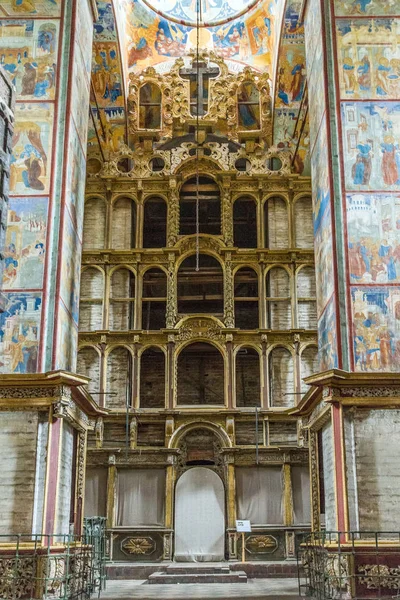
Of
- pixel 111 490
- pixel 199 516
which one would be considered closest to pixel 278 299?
pixel 199 516

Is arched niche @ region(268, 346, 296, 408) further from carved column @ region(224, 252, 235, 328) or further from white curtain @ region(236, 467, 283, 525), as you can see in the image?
white curtain @ region(236, 467, 283, 525)

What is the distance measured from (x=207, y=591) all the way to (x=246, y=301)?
1076 cm

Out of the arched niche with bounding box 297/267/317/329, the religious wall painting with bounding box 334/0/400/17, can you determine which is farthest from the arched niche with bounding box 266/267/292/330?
the religious wall painting with bounding box 334/0/400/17

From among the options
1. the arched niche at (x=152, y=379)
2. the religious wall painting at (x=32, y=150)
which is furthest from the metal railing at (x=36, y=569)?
the arched niche at (x=152, y=379)

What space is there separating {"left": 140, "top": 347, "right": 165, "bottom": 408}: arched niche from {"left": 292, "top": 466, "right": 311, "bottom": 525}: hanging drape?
4.96m

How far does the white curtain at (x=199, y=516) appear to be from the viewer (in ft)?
68.6

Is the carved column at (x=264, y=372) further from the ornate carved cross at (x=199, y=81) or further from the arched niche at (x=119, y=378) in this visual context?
the ornate carved cross at (x=199, y=81)

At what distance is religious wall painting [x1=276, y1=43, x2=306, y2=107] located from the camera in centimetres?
2350

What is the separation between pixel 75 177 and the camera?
16297 mm

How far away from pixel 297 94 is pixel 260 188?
133 inches

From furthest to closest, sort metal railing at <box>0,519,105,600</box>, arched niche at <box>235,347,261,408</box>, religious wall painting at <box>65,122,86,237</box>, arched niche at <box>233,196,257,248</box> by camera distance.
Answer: arched niche at <box>233,196,257,248</box>
arched niche at <box>235,347,261,408</box>
religious wall painting at <box>65,122,86,237</box>
metal railing at <box>0,519,105,600</box>

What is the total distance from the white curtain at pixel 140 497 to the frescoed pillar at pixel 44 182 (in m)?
6.67

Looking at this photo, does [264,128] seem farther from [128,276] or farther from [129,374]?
[129,374]

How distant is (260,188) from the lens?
79.6 ft
